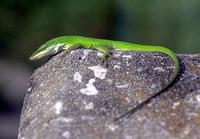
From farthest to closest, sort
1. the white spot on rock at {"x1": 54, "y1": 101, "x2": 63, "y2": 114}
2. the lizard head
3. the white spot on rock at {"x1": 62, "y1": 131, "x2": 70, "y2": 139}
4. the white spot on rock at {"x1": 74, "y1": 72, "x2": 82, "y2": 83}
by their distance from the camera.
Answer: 1. the lizard head
2. the white spot on rock at {"x1": 74, "y1": 72, "x2": 82, "y2": 83}
3. the white spot on rock at {"x1": 54, "y1": 101, "x2": 63, "y2": 114}
4. the white spot on rock at {"x1": 62, "y1": 131, "x2": 70, "y2": 139}

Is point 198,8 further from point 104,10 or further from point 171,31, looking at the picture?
point 104,10

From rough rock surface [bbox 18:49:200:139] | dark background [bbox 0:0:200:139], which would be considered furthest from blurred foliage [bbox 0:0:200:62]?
rough rock surface [bbox 18:49:200:139]

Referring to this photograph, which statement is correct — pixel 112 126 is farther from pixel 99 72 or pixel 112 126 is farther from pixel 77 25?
pixel 77 25

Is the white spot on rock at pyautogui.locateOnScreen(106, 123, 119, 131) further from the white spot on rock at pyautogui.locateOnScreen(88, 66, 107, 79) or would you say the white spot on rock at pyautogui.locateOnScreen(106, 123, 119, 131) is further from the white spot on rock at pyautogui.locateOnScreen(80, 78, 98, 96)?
the white spot on rock at pyautogui.locateOnScreen(88, 66, 107, 79)

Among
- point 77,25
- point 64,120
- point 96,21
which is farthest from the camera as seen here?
point 96,21

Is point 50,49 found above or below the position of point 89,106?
below

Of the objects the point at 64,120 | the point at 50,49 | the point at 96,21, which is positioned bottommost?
the point at 96,21

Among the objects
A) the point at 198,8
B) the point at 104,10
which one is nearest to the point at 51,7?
the point at 104,10

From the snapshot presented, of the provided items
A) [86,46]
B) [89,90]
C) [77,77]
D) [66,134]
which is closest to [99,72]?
[77,77]
